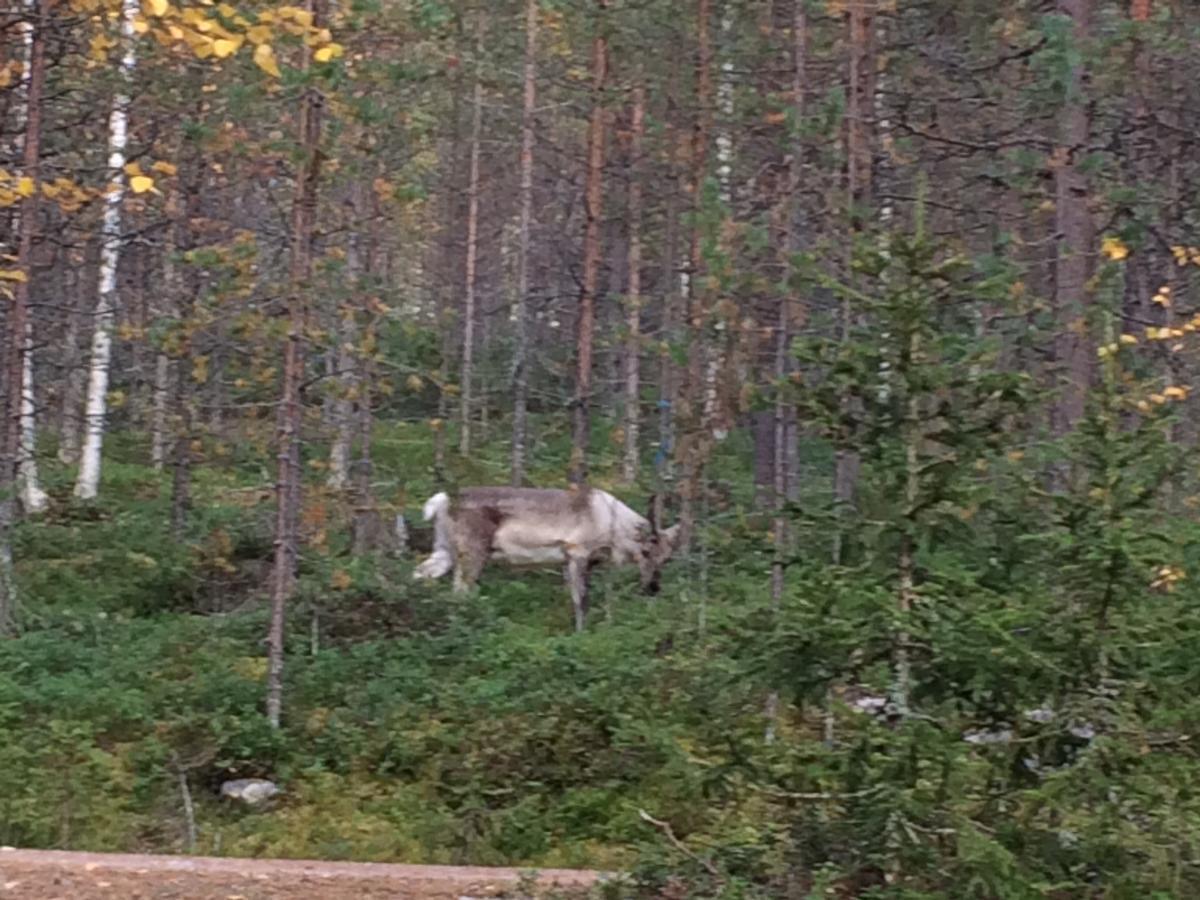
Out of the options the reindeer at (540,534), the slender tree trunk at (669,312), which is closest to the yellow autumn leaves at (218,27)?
the reindeer at (540,534)

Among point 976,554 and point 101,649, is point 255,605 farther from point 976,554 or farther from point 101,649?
point 976,554

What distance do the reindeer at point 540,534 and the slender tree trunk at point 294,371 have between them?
5.56m

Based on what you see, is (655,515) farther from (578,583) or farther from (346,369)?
(346,369)

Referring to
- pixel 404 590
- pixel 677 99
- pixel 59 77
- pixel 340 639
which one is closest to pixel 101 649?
pixel 340 639

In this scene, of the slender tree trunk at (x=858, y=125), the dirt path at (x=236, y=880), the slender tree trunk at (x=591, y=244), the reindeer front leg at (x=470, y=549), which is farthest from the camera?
the reindeer front leg at (x=470, y=549)

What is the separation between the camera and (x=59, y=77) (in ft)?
45.2

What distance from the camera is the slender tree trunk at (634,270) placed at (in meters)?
19.8

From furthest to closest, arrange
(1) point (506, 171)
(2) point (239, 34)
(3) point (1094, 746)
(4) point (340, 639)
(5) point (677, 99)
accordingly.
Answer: (1) point (506, 171)
(5) point (677, 99)
(4) point (340, 639)
(3) point (1094, 746)
(2) point (239, 34)

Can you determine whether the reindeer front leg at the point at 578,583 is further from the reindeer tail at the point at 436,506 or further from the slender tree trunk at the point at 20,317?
the slender tree trunk at the point at 20,317

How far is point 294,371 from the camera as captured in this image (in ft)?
37.2

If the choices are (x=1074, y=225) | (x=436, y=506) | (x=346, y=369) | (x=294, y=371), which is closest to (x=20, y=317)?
(x=294, y=371)

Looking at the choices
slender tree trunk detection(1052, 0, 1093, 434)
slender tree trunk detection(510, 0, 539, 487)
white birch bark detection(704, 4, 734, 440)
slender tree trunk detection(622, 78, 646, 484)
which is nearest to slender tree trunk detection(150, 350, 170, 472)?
slender tree trunk detection(510, 0, 539, 487)

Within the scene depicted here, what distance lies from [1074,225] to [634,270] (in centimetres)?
1497

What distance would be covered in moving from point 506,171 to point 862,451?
23794mm
